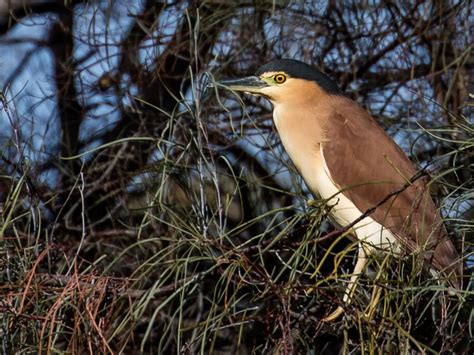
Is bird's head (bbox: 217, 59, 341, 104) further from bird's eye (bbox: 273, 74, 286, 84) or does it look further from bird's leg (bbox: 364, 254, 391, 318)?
bird's leg (bbox: 364, 254, 391, 318)

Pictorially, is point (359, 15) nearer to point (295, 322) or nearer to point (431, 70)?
point (431, 70)

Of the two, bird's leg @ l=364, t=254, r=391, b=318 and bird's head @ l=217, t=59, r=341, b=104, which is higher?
bird's head @ l=217, t=59, r=341, b=104

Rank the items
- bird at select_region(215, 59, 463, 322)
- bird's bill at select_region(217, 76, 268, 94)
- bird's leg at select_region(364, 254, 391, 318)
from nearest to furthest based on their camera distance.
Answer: bird's leg at select_region(364, 254, 391, 318) < bird at select_region(215, 59, 463, 322) < bird's bill at select_region(217, 76, 268, 94)

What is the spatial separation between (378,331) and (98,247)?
4.82 feet

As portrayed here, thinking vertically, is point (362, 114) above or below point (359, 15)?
below

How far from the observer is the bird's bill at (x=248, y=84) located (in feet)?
9.61

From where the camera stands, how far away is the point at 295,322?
189cm

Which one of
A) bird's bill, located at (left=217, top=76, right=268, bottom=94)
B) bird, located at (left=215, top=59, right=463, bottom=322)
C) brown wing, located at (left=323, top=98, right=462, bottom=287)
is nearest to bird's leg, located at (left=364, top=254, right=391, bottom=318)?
bird, located at (left=215, top=59, right=463, bottom=322)

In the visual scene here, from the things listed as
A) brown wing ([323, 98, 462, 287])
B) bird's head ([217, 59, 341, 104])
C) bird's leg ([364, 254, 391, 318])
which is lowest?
bird's leg ([364, 254, 391, 318])

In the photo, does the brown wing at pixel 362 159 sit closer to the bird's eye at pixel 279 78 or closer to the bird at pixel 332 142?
the bird at pixel 332 142

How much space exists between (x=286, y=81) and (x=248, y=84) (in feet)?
0.51

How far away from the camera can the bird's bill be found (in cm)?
293

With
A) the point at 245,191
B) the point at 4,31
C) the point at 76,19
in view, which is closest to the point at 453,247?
the point at 245,191

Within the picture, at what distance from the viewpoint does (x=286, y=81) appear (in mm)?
3035
